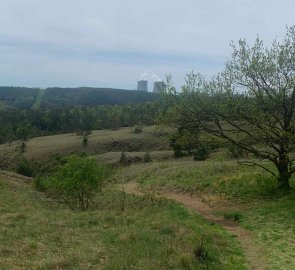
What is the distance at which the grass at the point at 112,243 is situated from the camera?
38.6 ft

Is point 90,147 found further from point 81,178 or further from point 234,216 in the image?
point 234,216

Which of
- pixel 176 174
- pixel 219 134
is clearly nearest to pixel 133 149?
pixel 176 174

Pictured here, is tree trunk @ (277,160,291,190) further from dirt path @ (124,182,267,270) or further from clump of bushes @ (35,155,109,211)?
clump of bushes @ (35,155,109,211)

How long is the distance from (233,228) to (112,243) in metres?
6.79

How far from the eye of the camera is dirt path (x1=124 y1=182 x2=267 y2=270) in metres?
14.2

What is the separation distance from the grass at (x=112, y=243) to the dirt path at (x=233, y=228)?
0.39m

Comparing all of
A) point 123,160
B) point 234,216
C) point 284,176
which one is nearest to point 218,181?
point 284,176

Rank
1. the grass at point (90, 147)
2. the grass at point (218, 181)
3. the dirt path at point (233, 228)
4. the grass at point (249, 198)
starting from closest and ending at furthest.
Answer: the dirt path at point (233, 228) → the grass at point (249, 198) → the grass at point (218, 181) → the grass at point (90, 147)

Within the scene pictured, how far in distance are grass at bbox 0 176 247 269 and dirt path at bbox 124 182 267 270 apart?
39cm

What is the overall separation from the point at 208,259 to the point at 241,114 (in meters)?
13.5

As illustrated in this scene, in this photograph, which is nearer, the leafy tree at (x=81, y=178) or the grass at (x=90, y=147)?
the leafy tree at (x=81, y=178)

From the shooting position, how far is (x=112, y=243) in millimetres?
14492

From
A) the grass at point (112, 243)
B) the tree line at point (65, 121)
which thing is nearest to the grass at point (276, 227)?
the grass at point (112, 243)

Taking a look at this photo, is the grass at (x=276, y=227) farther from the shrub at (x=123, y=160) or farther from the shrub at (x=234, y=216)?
the shrub at (x=123, y=160)
